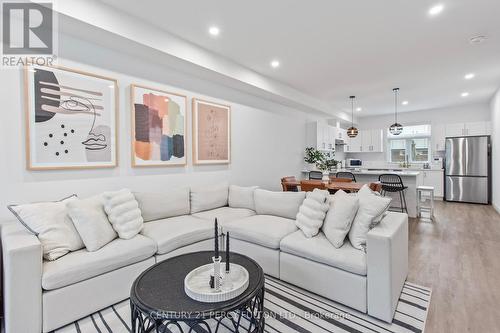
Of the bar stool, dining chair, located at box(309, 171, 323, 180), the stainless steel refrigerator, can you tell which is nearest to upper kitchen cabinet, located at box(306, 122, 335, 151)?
dining chair, located at box(309, 171, 323, 180)

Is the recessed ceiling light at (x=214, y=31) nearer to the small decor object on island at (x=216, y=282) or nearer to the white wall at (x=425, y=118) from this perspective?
the small decor object on island at (x=216, y=282)

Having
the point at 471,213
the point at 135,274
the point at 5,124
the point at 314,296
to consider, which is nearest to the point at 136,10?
the point at 5,124

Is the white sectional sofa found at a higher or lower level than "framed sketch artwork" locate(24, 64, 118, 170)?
lower

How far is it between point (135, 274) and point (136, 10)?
8.98 ft

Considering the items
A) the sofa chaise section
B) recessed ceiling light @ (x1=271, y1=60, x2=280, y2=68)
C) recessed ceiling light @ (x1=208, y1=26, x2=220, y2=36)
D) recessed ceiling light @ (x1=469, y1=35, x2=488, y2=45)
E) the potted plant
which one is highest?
recessed ceiling light @ (x1=271, y1=60, x2=280, y2=68)

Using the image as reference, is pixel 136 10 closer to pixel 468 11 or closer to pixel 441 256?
pixel 468 11

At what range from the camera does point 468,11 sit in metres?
2.68

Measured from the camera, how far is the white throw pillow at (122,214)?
249 centimetres

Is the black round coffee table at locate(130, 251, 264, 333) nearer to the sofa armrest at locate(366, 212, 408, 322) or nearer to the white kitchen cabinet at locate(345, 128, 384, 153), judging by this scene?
the sofa armrest at locate(366, 212, 408, 322)

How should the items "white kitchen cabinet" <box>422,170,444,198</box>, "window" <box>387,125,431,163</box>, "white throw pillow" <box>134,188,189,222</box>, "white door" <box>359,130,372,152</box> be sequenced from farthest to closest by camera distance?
"white door" <box>359,130,372,152</box>, "window" <box>387,125,431,163</box>, "white kitchen cabinet" <box>422,170,444,198</box>, "white throw pillow" <box>134,188,189,222</box>

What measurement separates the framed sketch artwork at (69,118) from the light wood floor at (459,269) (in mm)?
3642

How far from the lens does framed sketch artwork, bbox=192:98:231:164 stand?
402 cm

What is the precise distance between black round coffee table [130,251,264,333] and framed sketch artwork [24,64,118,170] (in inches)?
68.6

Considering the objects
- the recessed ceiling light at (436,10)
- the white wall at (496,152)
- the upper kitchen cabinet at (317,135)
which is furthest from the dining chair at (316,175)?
the white wall at (496,152)
